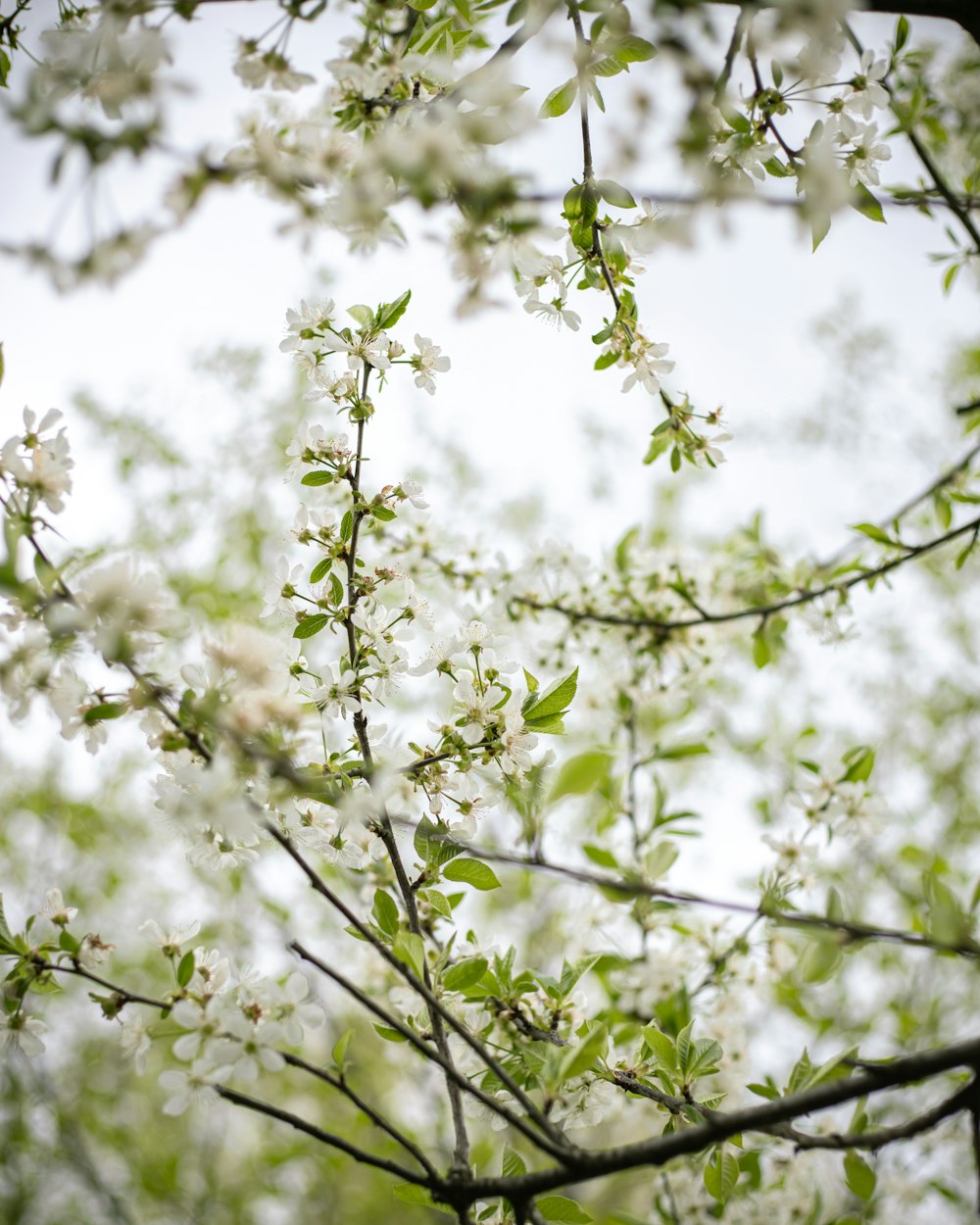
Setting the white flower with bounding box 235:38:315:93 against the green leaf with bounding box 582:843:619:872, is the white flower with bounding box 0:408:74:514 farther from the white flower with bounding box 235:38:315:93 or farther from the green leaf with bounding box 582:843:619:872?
the green leaf with bounding box 582:843:619:872

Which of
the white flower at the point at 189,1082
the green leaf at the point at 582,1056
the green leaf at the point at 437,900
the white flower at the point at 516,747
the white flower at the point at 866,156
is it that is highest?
the white flower at the point at 866,156

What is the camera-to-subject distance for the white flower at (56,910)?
0.99m

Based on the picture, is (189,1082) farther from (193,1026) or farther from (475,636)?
(475,636)

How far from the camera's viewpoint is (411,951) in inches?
31.6

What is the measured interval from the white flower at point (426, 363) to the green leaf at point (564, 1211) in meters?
1.13

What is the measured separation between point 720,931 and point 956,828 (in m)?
3.34

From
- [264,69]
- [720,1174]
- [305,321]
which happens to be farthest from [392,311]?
[720,1174]

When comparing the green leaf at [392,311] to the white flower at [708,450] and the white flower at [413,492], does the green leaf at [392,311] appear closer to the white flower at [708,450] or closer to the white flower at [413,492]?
the white flower at [413,492]

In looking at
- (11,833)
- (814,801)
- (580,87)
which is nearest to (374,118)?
(580,87)

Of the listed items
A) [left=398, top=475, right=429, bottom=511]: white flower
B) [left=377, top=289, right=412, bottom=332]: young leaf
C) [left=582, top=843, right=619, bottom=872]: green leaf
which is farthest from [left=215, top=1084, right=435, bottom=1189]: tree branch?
[left=377, top=289, right=412, bottom=332]: young leaf

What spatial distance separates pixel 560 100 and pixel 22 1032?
1.50m

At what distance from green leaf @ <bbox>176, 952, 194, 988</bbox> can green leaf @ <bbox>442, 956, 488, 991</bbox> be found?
0.30 m

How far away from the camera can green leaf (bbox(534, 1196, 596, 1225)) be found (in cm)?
96

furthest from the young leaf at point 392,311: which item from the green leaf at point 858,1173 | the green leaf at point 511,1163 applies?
the green leaf at point 858,1173
